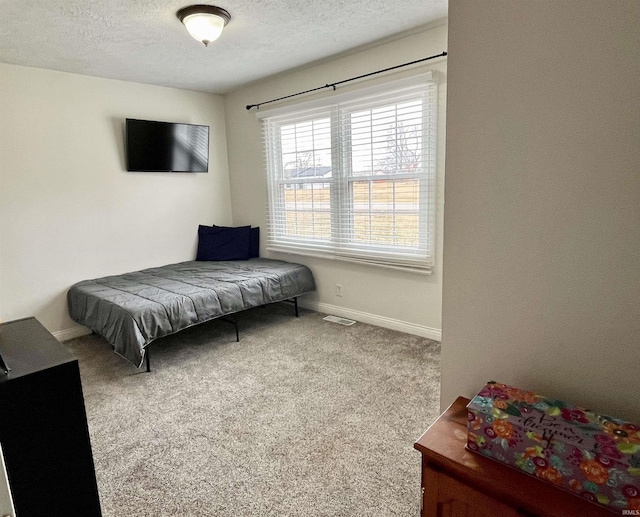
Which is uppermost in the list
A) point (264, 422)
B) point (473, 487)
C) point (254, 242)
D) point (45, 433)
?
point (254, 242)

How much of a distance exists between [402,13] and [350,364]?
244 cm

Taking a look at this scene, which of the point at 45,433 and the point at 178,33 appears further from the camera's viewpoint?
the point at 178,33

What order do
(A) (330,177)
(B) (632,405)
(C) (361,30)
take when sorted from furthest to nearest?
(A) (330,177), (C) (361,30), (B) (632,405)

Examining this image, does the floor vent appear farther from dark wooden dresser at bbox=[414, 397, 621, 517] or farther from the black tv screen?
dark wooden dresser at bbox=[414, 397, 621, 517]

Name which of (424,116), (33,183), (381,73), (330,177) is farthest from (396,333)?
(33,183)

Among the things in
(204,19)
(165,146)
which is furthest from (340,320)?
(204,19)

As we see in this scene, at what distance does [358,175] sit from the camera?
3.40 meters

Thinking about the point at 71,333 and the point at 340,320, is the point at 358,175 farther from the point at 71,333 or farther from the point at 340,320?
the point at 71,333

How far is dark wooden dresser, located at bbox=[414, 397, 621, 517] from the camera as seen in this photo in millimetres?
873

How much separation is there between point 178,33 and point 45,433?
260cm

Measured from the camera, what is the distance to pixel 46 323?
133 inches

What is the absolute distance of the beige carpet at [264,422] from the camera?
1590 millimetres

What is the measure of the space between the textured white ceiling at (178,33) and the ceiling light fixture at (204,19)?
0.14 ft

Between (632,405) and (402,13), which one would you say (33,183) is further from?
(632,405)
